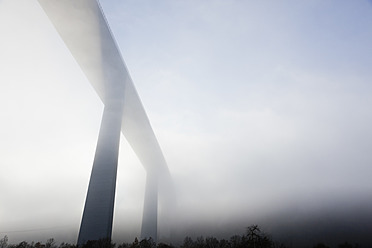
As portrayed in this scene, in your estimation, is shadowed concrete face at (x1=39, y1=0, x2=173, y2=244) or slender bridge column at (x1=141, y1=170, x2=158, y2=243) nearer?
shadowed concrete face at (x1=39, y1=0, x2=173, y2=244)

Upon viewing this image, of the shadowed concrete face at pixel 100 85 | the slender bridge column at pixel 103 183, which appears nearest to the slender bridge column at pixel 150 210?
the shadowed concrete face at pixel 100 85

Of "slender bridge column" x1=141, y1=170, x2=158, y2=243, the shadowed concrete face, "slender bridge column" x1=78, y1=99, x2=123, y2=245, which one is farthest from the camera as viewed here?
"slender bridge column" x1=141, y1=170, x2=158, y2=243

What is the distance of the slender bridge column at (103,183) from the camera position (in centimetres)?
1281

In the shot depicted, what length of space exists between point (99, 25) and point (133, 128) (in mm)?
9879

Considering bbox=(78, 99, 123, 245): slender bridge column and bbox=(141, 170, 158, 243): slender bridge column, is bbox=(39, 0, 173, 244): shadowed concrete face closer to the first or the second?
bbox=(78, 99, 123, 245): slender bridge column

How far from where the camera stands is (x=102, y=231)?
12766 mm

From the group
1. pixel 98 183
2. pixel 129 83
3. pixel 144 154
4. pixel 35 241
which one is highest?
pixel 129 83

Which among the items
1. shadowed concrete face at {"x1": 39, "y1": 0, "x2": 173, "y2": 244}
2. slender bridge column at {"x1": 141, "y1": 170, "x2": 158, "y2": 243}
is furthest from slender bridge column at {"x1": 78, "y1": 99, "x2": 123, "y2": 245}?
slender bridge column at {"x1": 141, "y1": 170, "x2": 158, "y2": 243}

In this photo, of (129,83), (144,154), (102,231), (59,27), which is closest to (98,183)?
(102,231)

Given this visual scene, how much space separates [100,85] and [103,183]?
6673 mm

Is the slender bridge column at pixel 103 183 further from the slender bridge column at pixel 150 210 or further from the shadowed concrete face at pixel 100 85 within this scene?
the slender bridge column at pixel 150 210

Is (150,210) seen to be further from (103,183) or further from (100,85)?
(100,85)

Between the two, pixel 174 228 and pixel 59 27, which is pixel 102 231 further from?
pixel 174 228

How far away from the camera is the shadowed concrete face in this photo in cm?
1177
